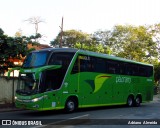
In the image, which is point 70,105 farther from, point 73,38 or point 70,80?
point 73,38

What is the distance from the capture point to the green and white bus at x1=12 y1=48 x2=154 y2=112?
1636 centimetres

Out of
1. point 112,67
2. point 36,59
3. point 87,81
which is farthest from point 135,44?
point 36,59

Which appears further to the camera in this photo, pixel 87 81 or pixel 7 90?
pixel 7 90

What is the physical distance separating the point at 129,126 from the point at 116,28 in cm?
4782

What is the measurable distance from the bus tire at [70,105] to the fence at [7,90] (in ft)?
18.6

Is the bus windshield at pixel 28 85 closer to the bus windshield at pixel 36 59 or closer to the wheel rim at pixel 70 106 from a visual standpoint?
the bus windshield at pixel 36 59

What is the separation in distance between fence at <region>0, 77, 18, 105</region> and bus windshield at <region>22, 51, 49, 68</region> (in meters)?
4.75

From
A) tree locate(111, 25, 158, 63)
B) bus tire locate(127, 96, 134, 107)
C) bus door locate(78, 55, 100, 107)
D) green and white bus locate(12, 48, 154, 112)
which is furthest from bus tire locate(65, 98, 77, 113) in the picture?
tree locate(111, 25, 158, 63)

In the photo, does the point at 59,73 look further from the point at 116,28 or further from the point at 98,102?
the point at 116,28

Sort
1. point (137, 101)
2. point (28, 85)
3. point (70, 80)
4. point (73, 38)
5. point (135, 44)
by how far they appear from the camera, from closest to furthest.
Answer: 1. point (28, 85)
2. point (70, 80)
3. point (137, 101)
4. point (135, 44)
5. point (73, 38)

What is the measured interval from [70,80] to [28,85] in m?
2.57

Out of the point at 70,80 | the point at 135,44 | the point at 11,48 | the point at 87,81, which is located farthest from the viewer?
the point at 135,44

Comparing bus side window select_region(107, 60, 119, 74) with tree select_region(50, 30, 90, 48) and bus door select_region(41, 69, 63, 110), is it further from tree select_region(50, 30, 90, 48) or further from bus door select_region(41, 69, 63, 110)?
tree select_region(50, 30, 90, 48)

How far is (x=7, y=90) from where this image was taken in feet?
72.4
